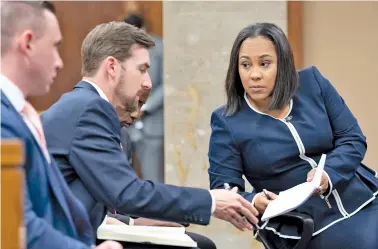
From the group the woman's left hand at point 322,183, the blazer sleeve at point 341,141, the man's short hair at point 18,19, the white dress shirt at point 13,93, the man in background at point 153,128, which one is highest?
the man's short hair at point 18,19

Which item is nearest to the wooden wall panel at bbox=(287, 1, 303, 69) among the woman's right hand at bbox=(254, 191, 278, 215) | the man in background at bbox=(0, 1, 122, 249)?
the woman's right hand at bbox=(254, 191, 278, 215)

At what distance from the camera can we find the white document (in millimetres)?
2816

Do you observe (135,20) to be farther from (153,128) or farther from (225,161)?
(225,161)

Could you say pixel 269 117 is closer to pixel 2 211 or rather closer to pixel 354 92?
pixel 2 211

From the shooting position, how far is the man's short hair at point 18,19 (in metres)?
2.06

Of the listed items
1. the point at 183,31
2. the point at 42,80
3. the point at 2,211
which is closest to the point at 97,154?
the point at 42,80

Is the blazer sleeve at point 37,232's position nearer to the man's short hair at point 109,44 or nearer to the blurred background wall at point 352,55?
the man's short hair at point 109,44

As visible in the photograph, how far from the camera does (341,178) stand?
3223 mm

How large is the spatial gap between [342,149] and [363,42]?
94.8 inches

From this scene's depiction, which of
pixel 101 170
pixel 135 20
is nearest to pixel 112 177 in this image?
pixel 101 170

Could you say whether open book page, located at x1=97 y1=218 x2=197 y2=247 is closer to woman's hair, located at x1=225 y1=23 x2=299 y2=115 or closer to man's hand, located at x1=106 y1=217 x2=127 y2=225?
man's hand, located at x1=106 y1=217 x2=127 y2=225

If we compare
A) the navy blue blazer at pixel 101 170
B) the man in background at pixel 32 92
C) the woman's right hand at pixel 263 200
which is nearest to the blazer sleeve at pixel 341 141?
the woman's right hand at pixel 263 200

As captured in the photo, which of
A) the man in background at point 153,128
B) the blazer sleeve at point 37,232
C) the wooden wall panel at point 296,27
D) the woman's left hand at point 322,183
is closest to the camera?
the blazer sleeve at point 37,232

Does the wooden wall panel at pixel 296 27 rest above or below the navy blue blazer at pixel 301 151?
above
